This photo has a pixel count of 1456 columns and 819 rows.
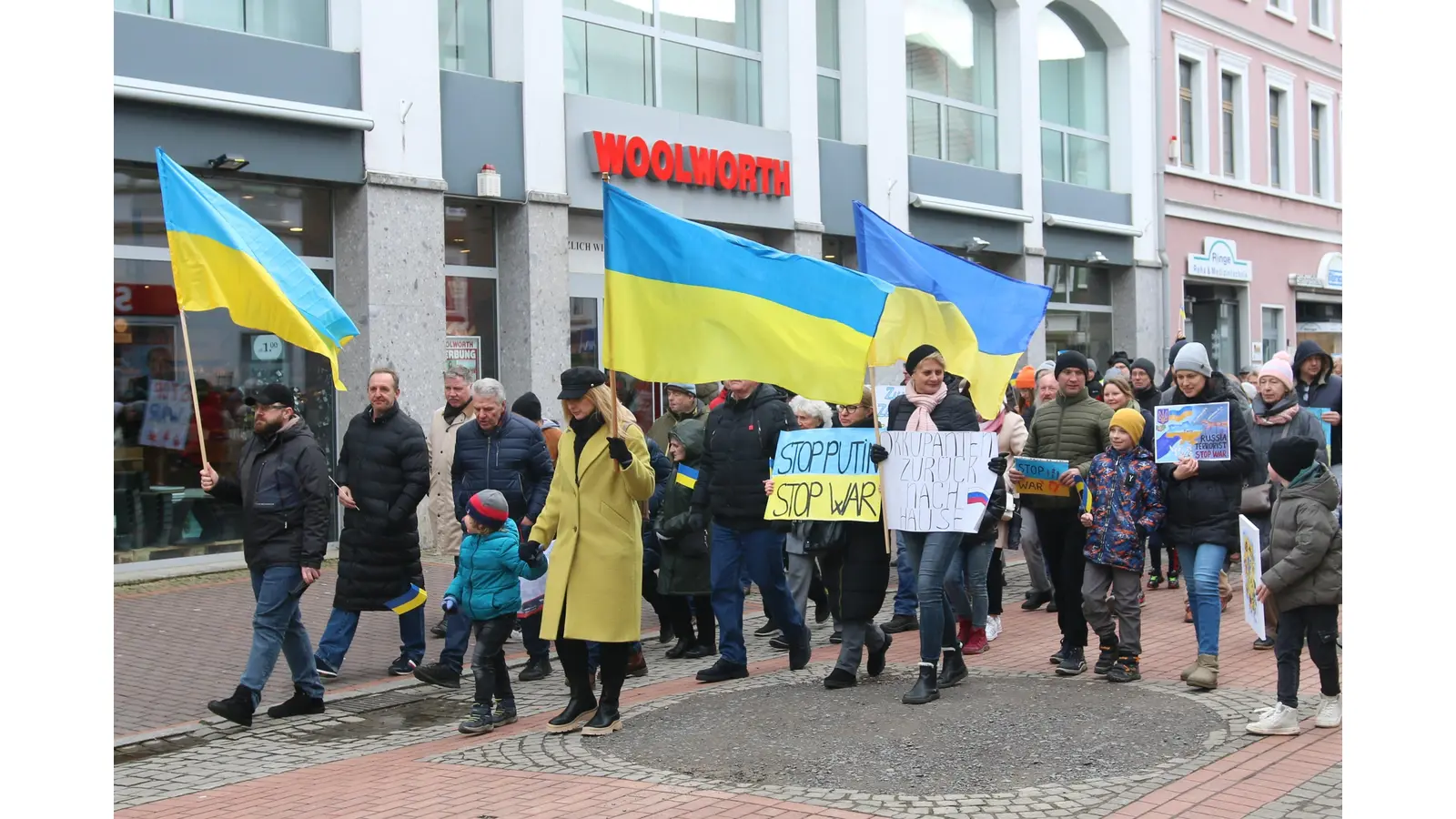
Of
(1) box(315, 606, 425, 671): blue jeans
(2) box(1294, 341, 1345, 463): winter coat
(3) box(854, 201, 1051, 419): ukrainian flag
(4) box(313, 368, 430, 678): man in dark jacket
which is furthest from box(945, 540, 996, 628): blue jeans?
(4) box(313, 368, 430, 678): man in dark jacket

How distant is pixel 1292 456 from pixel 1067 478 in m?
1.83

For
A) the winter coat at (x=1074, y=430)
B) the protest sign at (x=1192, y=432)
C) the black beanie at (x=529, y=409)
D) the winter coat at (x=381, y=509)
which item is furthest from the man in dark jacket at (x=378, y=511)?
the protest sign at (x=1192, y=432)

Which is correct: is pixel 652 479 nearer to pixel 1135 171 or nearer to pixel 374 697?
pixel 374 697

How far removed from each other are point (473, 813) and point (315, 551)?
8.80 feet

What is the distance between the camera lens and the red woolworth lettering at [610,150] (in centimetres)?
1736

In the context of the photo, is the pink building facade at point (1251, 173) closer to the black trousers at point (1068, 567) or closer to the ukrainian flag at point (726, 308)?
the black trousers at point (1068, 567)

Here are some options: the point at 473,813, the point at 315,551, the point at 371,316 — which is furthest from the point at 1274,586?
the point at 371,316

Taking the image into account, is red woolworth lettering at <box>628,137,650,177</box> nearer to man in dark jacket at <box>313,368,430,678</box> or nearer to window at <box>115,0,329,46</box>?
window at <box>115,0,329,46</box>

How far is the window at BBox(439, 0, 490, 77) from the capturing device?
16.5 meters

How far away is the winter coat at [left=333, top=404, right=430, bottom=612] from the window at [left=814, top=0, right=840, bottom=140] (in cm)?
1344

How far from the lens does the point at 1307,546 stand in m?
7.09

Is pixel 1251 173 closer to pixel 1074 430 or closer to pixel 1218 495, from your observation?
pixel 1074 430

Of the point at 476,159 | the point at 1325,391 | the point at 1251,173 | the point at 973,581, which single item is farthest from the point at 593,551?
the point at 1251,173

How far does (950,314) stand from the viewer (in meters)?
8.99
